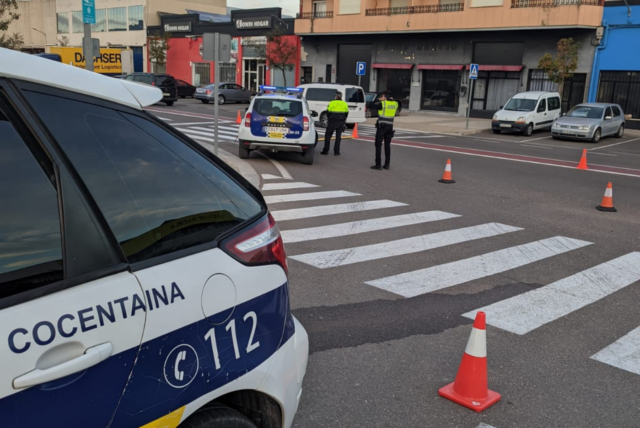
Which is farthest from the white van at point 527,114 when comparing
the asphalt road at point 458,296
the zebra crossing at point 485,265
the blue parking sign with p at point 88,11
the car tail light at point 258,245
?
the car tail light at point 258,245

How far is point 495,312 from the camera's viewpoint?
5.43 meters

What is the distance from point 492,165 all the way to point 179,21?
45.7 metres

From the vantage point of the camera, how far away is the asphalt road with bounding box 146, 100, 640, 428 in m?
3.86

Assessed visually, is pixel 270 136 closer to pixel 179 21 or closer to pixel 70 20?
pixel 179 21

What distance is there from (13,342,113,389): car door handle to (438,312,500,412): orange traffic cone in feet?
8.52

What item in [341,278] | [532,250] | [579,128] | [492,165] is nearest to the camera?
[341,278]

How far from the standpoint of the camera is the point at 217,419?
2189mm

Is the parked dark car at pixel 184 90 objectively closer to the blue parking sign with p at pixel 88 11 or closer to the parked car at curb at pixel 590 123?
the parked car at curb at pixel 590 123

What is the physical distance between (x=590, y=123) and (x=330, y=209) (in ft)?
59.6

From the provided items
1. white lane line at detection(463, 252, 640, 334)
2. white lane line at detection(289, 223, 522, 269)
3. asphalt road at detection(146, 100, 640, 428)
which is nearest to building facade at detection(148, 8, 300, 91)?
asphalt road at detection(146, 100, 640, 428)

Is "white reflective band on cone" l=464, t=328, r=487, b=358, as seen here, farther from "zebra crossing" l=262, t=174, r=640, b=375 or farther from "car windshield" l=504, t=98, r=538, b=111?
"car windshield" l=504, t=98, r=538, b=111

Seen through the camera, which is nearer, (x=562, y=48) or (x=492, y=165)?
(x=492, y=165)

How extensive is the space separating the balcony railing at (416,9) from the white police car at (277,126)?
2473cm

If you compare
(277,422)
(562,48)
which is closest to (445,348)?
(277,422)
